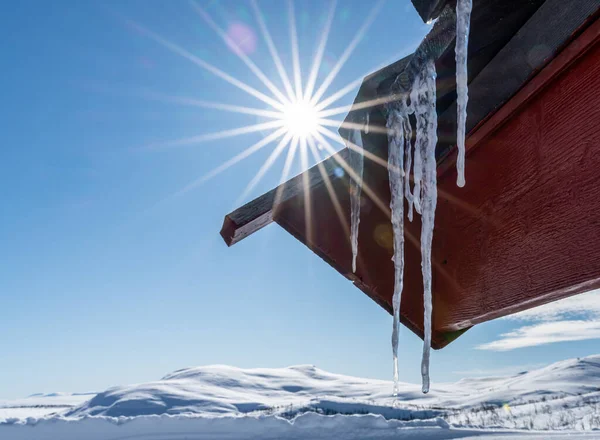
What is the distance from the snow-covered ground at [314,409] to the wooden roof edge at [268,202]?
111 cm

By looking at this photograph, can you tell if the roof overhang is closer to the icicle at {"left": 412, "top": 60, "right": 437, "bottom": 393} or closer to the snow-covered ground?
the icicle at {"left": 412, "top": 60, "right": 437, "bottom": 393}

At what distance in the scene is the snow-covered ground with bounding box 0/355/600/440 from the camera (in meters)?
13.2

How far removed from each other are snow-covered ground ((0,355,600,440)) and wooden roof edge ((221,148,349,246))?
111cm

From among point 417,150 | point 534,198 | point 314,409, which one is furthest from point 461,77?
point 314,409

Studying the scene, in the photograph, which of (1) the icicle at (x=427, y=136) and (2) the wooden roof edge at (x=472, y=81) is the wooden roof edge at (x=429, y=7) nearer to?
(2) the wooden roof edge at (x=472, y=81)

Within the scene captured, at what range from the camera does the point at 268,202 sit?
2.09 m

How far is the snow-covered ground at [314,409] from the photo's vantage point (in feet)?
43.3

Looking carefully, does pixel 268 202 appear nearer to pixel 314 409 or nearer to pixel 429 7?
pixel 429 7

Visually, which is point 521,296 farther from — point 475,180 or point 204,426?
point 204,426

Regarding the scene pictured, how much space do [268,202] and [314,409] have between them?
94483mm

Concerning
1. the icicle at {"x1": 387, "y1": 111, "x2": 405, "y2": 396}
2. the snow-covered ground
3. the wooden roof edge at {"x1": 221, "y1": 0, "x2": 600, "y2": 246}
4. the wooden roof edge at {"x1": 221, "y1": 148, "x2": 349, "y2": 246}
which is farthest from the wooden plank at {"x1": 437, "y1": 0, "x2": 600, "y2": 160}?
the snow-covered ground

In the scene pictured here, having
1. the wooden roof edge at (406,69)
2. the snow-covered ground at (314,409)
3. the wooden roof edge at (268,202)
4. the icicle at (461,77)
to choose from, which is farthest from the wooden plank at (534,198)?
the snow-covered ground at (314,409)

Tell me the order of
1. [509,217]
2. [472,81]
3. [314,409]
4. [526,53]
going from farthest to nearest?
[314,409]
[472,81]
[509,217]
[526,53]

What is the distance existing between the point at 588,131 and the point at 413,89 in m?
0.56
